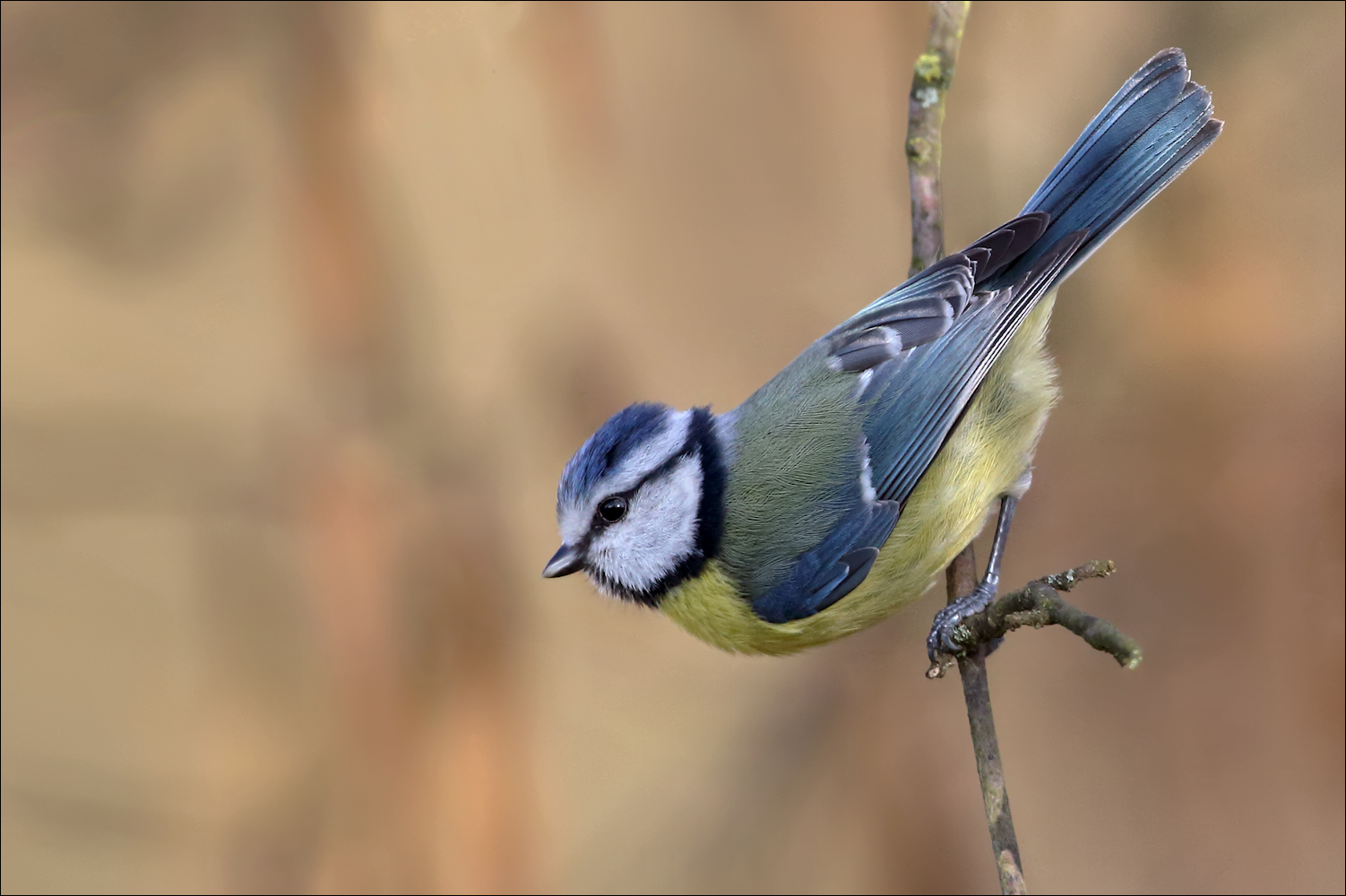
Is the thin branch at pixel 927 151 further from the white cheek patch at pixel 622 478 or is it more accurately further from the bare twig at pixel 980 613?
the white cheek patch at pixel 622 478

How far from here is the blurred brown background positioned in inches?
103

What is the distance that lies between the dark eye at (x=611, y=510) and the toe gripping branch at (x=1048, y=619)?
22.6 inches

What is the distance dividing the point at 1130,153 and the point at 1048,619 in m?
1.10

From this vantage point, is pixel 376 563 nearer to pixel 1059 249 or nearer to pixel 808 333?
pixel 808 333

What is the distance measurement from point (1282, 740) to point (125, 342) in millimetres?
3057

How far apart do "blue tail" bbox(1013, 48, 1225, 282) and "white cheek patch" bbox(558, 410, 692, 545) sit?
71cm

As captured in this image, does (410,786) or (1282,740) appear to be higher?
(410,786)

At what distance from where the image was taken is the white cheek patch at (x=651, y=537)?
1.84 metres

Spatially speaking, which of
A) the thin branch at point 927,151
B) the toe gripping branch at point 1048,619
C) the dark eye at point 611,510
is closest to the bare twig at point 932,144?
the thin branch at point 927,151

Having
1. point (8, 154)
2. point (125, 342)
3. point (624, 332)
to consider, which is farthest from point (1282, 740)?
point (8, 154)

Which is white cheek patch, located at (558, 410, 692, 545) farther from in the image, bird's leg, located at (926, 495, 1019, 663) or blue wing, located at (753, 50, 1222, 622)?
bird's leg, located at (926, 495, 1019, 663)

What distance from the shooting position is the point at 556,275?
9.41ft

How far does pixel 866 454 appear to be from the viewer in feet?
6.07

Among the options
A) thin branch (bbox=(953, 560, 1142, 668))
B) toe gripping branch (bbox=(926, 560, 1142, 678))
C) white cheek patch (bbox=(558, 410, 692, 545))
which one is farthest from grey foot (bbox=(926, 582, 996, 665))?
white cheek patch (bbox=(558, 410, 692, 545))
